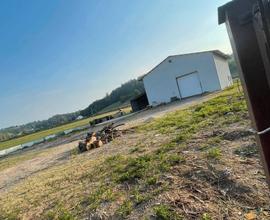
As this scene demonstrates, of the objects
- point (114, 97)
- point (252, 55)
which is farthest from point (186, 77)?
point (114, 97)

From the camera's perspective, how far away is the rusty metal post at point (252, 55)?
1.84 meters

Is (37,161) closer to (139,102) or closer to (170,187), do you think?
(170,187)

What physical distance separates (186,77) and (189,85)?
0.78 m

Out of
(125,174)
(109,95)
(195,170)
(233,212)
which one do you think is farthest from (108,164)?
(109,95)

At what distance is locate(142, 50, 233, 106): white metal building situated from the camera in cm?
2844

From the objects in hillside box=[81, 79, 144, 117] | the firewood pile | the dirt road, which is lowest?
the dirt road

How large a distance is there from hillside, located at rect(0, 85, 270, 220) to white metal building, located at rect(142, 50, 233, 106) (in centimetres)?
2043


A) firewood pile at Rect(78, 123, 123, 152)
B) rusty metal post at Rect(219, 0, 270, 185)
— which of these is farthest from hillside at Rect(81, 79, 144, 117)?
rusty metal post at Rect(219, 0, 270, 185)

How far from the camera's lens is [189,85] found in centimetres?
2986

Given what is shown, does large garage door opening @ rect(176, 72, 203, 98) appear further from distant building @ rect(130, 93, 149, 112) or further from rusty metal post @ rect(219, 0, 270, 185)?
rusty metal post @ rect(219, 0, 270, 185)

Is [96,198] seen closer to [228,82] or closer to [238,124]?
[238,124]

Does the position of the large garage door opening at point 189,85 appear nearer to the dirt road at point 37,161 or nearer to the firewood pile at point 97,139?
the dirt road at point 37,161

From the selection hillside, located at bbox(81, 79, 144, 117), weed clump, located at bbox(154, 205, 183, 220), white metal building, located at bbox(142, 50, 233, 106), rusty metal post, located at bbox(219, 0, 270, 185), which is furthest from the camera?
hillside, located at bbox(81, 79, 144, 117)

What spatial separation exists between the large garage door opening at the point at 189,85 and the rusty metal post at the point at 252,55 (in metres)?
27.7
